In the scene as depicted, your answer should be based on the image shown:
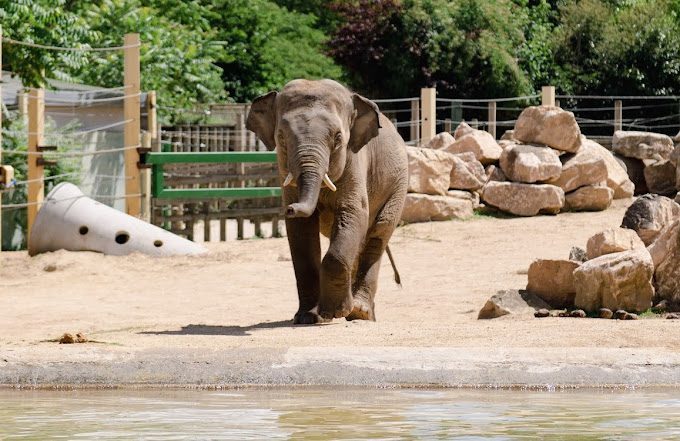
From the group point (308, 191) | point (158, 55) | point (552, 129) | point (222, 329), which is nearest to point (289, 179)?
point (308, 191)

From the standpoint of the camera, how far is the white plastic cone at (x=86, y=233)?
15.9 m

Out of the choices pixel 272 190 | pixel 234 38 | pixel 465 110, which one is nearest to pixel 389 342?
pixel 272 190

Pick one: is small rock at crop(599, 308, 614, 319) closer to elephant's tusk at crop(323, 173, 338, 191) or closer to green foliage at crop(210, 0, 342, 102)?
elephant's tusk at crop(323, 173, 338, 191)

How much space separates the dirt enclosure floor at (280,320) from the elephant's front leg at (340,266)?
343 mm

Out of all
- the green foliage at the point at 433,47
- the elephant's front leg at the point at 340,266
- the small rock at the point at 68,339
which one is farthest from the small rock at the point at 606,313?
the green foliage at the point at 433,47

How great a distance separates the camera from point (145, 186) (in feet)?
58.2

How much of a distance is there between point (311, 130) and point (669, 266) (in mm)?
2707

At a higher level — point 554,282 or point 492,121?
point 492,121

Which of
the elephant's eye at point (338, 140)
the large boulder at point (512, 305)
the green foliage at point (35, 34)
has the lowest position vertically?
the large boulder at point (512, 305)

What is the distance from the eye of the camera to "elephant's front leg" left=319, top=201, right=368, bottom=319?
10.1 m

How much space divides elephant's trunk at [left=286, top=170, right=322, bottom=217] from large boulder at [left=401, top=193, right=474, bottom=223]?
882 cm

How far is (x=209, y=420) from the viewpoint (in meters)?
6.74

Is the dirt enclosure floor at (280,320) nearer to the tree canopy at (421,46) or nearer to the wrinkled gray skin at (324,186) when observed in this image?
the wrinkled gray skin at (324,186)

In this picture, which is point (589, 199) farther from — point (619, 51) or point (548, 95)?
point (619, 51)
